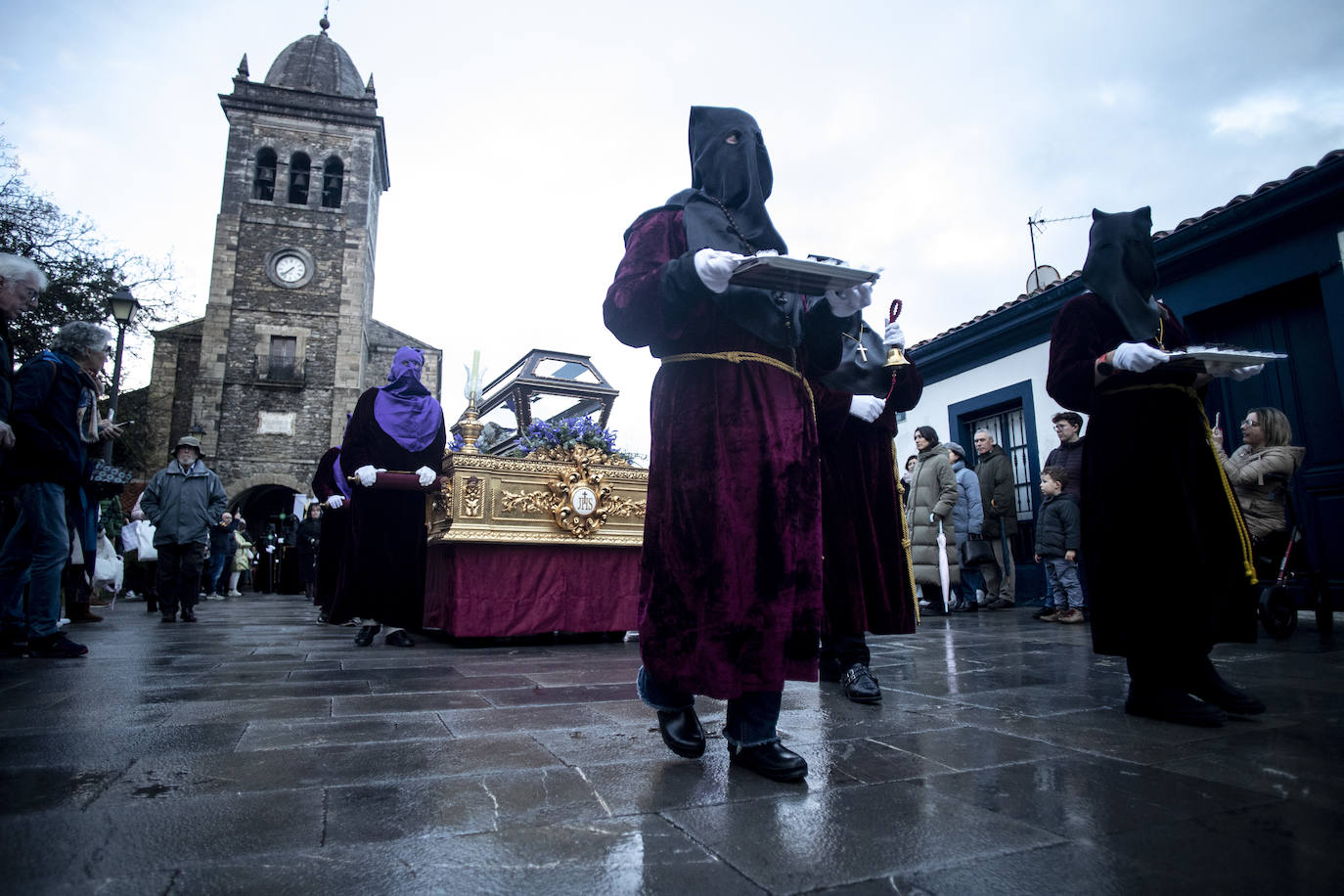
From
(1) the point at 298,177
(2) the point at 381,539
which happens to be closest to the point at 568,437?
(2) the point at 381,539

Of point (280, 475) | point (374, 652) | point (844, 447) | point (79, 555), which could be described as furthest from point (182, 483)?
point (280, 475)

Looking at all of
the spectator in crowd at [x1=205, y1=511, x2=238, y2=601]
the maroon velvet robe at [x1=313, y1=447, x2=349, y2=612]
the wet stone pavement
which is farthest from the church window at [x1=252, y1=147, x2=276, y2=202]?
the wet stone pavement

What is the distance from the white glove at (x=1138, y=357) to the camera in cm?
269

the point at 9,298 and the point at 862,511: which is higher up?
the point at 9,298

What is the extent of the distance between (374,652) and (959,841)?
4494 millimetres

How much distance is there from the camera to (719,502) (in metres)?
2.21

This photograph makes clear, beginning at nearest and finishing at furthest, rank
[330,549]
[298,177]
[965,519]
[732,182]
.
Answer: [732,182], [330,549], [965,519], [298,177]

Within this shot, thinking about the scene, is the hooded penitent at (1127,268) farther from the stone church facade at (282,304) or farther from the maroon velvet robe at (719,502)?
the stone church facade at (282,304)

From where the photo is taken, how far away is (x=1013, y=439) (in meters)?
11.0

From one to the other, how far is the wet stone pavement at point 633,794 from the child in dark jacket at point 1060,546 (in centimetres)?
386

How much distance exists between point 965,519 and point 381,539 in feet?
20.2

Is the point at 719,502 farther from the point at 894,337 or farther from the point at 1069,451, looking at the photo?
the point at 1069,451

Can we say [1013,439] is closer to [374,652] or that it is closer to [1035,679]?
[1035,679]

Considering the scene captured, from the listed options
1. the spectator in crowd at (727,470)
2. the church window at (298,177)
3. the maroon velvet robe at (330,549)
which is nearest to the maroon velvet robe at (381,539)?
the maroon velvet robe at (330,549)
